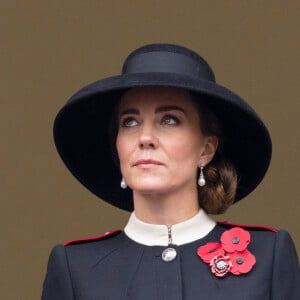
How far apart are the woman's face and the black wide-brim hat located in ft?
0.35

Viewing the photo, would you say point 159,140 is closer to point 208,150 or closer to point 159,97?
point 159,97

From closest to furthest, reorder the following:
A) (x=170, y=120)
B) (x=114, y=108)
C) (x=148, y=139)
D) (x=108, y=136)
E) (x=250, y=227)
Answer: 1. (x=148, y=139)
2. (x=170, y=120)
3. (x=250, y=227)
4. (x=114, y=108)
5. (x=108, y=136)

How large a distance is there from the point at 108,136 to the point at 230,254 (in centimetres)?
87

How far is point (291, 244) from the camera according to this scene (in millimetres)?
3797

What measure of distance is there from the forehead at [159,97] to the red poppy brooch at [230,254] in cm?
58

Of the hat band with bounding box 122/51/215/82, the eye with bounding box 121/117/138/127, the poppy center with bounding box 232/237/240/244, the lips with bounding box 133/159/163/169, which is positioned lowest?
the poppy center with bounding box 232/237/240/244

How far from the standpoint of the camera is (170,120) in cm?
376

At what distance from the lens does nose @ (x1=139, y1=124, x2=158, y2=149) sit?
12.0ft

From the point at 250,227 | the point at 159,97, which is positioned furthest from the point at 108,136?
the point at 250,227

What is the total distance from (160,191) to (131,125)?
12.9 inches

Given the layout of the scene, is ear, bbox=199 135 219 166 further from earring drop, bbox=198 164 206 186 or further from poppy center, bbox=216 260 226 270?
poppy center, bbox=216 260 226 270

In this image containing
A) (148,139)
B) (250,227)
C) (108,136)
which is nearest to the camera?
(148,139)

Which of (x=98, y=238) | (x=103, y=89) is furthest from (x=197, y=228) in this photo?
(x=103, y=89)

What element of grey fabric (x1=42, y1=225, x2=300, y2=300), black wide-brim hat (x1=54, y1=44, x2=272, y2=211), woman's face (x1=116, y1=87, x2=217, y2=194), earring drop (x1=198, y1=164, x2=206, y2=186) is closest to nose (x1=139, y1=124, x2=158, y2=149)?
woman's face (x1=116, y1=87, x2=217, y2=194)
